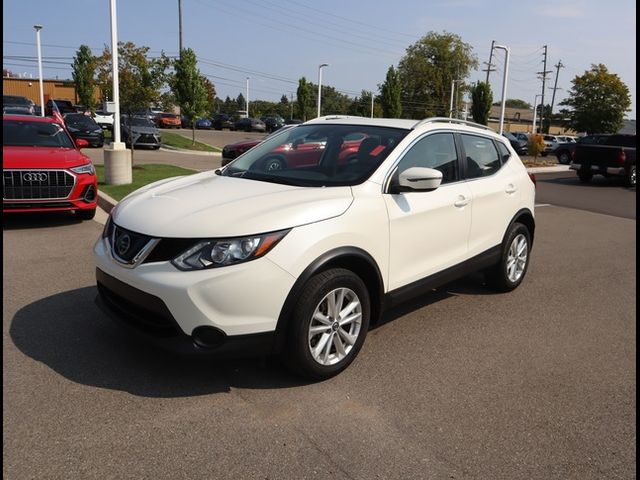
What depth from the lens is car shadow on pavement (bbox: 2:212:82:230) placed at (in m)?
8.03

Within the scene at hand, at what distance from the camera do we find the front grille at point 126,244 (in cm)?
341

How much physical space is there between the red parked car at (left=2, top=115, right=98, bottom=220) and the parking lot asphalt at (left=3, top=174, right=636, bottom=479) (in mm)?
2648

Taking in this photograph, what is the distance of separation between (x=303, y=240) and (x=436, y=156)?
5.79ft

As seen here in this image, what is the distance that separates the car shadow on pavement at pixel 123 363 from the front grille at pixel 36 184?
363 centimetres

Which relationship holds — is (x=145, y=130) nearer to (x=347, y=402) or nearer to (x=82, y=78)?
(x=82, y=78)

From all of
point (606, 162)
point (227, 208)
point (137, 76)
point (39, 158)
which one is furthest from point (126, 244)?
point (606, 162)

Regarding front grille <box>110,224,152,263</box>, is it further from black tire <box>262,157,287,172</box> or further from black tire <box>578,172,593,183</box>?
black tire <box>578,172,593,183</box>

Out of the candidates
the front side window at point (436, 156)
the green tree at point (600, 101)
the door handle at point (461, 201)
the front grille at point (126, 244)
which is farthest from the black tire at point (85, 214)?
the green tree at point (600, 101)

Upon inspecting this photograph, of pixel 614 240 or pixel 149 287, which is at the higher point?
pixel 149 287

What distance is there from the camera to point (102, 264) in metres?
3.71

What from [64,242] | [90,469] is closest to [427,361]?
[90,469]

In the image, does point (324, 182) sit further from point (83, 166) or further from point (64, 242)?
point (83, 166)

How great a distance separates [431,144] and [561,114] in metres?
62.2

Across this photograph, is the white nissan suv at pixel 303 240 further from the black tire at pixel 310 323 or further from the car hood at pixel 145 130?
the car hood at pixel 145 130
